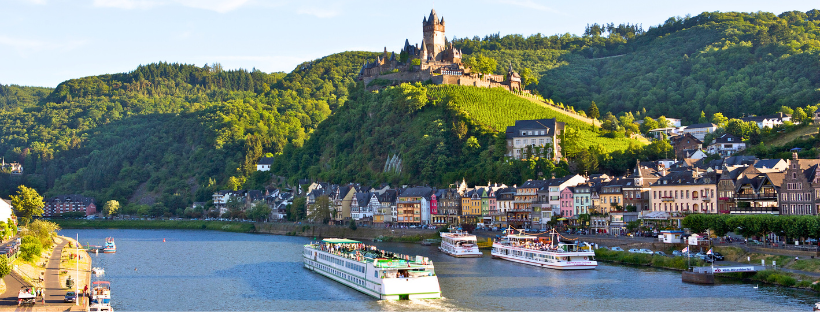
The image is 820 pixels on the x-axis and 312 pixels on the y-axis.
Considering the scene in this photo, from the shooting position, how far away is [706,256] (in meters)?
58.6

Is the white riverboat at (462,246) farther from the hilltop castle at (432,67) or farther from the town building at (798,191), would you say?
the hilltop castle at (432,67)

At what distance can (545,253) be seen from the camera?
213 feet

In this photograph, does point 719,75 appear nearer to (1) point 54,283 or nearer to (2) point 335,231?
(2) point 335,231

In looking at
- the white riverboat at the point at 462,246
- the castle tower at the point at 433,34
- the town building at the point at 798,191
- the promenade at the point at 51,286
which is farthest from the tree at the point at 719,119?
the promenade at the point at 51,286

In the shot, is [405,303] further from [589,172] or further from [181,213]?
[181,213]

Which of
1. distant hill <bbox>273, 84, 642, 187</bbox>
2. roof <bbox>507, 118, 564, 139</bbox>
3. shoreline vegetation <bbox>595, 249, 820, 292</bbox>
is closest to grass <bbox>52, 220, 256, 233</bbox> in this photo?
distant hill <bbox>273, 84, 642, 187</bbox>

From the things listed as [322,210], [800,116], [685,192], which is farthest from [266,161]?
[685,192]

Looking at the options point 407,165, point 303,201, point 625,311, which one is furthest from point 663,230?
point 303,201

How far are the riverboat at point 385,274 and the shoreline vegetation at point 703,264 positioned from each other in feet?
64.0

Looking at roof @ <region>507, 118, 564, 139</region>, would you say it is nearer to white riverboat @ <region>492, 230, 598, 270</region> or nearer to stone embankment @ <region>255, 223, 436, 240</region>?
stone embankment @ <region>255, 223, 436, 240</region>

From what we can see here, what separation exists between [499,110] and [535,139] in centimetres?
2292

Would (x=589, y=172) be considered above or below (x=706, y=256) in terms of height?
above

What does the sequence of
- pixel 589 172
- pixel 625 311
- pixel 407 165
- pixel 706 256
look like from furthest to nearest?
pixel 407 165 → pixel 589 172 → pixel 706 256 → pixel 625 311

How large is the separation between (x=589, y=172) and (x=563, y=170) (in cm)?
322
